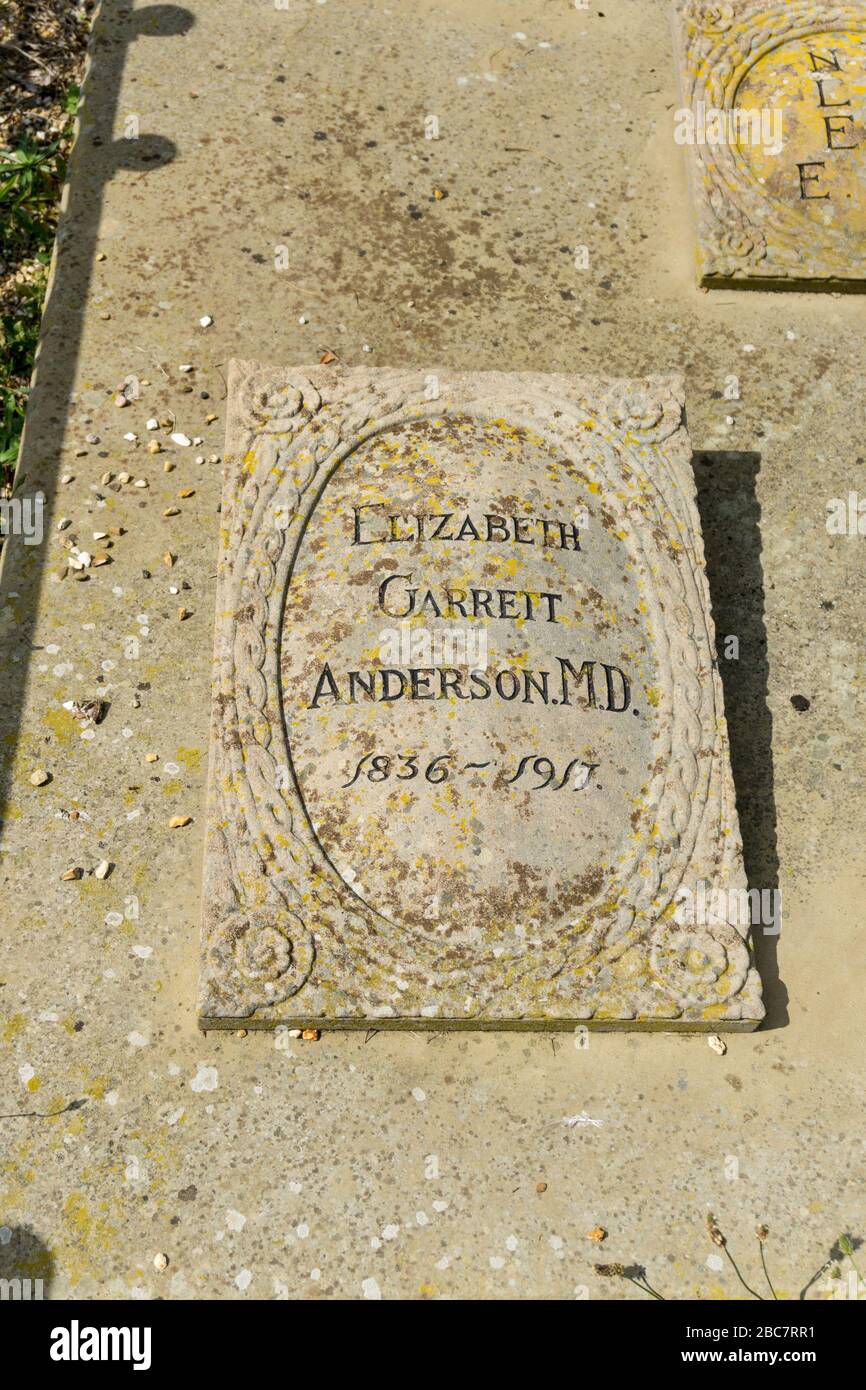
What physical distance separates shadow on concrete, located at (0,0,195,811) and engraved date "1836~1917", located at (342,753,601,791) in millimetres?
1088

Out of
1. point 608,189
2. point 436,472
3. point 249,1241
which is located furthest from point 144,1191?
point 608,189

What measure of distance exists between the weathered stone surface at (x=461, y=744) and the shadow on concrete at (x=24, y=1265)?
0.67 metres

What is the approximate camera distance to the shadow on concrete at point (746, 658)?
136 inches

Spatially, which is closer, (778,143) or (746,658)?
(746,658)

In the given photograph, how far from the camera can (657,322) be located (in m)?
4.46

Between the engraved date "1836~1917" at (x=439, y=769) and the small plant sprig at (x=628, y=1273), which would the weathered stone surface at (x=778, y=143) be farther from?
the small plant sprig at (x=628, y=1273)

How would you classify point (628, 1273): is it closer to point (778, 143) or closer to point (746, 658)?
point (746, 658)

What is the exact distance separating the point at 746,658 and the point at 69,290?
2.72 metres

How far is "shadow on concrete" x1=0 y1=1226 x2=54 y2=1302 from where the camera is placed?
2.82m

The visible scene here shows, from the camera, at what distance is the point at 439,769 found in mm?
3100

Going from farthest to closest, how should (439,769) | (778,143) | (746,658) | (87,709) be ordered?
(778,143) < (746,658) < (87,709) < (439,769)

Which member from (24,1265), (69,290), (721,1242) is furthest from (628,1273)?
(69,290)

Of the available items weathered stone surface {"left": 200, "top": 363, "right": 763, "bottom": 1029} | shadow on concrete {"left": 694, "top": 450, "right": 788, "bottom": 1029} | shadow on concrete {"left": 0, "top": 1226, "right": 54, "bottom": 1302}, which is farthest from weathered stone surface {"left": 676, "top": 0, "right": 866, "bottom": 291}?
shadow on concrete {"left": 0, "top": 1226, "right": 54, "bottom": 1302}

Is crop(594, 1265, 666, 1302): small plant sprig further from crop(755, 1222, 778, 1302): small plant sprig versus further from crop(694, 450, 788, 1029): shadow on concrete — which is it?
crop(694, 450, 788, 1029): shadow on concrete
